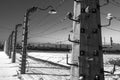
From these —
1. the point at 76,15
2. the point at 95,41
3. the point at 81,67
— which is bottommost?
the point at 81,67

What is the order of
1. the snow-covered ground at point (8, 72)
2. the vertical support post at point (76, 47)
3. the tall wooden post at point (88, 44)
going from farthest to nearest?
the snow-covered ground at point (8, 72)
the vertical support post at point (76, 47)
the tall wooden post at point (88, 44)

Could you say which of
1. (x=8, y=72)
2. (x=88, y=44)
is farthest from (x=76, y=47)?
(x=8, y=72)

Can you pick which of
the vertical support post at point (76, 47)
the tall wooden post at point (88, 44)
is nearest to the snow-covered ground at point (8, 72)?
the vertical support post at point (76, 47)

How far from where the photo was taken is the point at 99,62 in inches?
148

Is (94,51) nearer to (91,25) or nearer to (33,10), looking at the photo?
(91,25)

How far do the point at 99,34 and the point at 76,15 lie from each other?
2.66ft

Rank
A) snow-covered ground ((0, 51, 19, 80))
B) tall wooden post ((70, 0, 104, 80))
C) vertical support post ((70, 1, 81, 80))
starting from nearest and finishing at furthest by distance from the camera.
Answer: tall wooden post ((70, 0, 104, 80))
vertical support post ((70, 1, 81, 80))
snow-covered ground ((0, 51, 19, 80))

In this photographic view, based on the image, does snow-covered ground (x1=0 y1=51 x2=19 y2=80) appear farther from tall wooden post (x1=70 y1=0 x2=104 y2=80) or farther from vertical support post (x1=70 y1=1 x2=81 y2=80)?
tall wooden post (x1=70 y1=0 x2=104 y2=80)

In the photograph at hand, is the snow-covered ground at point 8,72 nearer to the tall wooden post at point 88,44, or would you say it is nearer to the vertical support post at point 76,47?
the vertical support post at point 76,47

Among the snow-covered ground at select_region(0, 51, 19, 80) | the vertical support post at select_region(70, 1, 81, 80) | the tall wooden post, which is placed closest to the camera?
the tall wooden post

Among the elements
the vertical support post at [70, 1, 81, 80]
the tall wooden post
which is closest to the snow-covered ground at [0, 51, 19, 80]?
the vertical support post at [70, 1, 81, 80]

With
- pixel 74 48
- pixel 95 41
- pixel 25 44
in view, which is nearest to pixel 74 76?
pixel 74 48

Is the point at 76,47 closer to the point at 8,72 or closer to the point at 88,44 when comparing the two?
the point at 88,44

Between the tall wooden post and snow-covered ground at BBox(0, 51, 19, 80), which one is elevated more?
the tall wooden post
